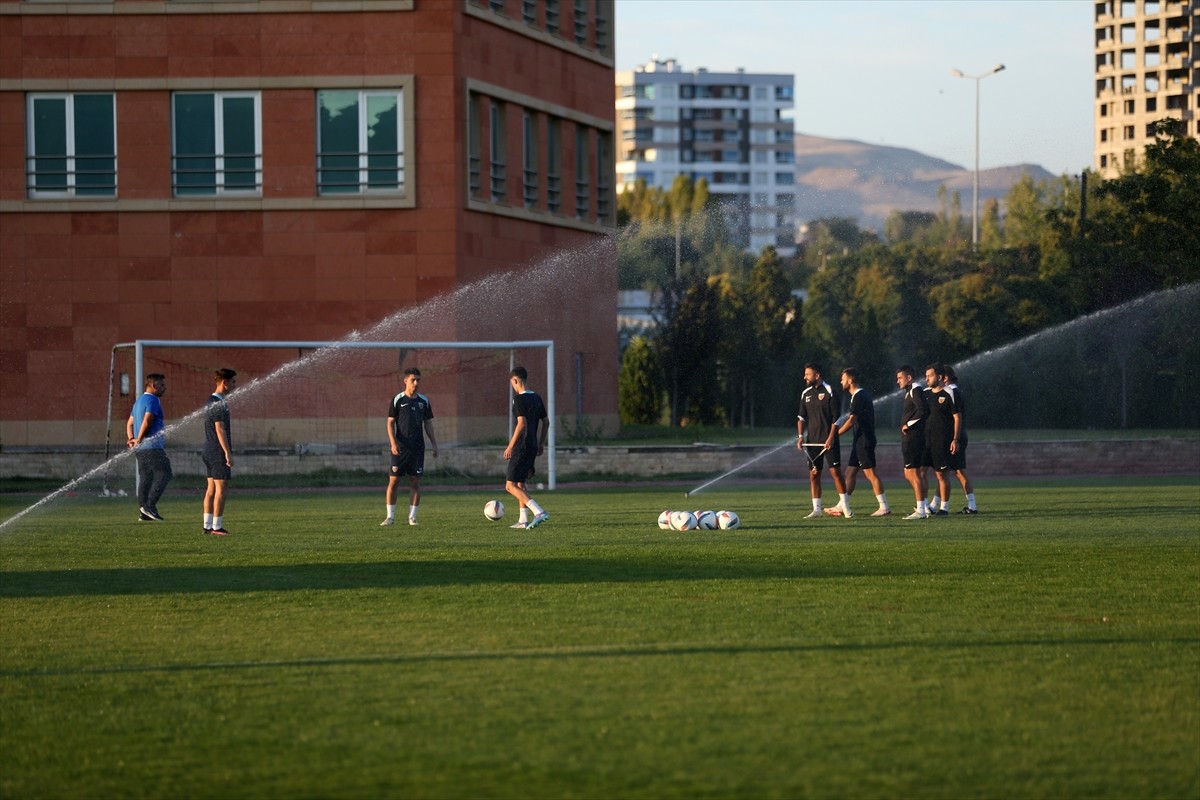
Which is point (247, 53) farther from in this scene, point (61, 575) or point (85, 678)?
point (85, 678)

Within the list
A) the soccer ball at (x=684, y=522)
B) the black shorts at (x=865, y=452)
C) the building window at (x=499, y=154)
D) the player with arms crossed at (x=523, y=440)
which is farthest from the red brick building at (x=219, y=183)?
the soccer ball at (x=684, y=522)

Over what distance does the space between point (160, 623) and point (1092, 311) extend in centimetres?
4244

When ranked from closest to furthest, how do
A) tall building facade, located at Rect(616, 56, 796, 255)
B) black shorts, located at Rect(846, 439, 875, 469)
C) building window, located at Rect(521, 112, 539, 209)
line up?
black shorts, located at Rect(846, 439, 875, 469) → building window, located at Rect(521, 112, 539, 209) → tall building facade, located at Rect(616, 56, 796, 255)

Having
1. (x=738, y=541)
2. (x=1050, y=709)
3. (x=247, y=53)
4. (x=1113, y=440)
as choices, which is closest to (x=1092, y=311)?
(x=1113, y=440)

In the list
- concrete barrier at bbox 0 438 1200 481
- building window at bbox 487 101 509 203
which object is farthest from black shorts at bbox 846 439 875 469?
building window at bbox 487 101 509 203

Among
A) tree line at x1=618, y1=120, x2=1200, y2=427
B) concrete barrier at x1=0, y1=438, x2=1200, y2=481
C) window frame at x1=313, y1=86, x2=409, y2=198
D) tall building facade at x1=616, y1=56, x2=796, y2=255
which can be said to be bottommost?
concrete barrier at x1=0, y1=438, x2=1200, y2=481

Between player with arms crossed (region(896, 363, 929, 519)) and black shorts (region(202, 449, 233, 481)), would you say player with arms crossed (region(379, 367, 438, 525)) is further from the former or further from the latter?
player with arms crossed (region(896, 363, 929, 519))

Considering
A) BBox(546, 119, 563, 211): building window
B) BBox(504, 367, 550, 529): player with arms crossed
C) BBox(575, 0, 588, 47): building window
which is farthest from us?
BBox(575, 0, 588, 47): building window

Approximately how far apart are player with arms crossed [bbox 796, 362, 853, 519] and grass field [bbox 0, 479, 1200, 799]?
3042mm

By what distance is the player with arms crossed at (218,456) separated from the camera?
1934 centimetres

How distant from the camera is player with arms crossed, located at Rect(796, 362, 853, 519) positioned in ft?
70.0

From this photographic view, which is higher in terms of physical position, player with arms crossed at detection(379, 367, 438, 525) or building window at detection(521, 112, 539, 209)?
building window at detection(521, 112, 539, 209)

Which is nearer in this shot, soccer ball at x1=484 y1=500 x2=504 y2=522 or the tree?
soccer ball at x1=484 y1=500 x2=504 y2=522

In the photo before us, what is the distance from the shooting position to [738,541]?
1795 cm
